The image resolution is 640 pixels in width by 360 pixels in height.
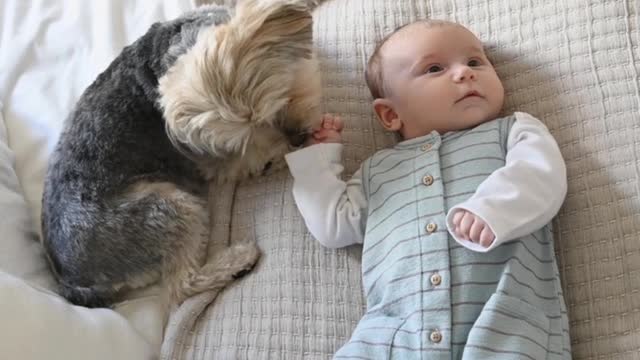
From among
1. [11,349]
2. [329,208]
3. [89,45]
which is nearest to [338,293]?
[329,208]

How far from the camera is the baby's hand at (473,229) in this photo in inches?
51.4

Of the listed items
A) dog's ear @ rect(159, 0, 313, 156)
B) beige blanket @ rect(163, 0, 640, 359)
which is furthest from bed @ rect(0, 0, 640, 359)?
dog's ear @ rect(159, 0, 313, 156)

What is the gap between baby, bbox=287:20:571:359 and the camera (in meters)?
1.31

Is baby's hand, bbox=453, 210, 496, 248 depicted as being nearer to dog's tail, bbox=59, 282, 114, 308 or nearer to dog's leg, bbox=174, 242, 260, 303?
dog's leg, bbox=174, 242, 260, 303

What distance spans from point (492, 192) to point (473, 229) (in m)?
0.08

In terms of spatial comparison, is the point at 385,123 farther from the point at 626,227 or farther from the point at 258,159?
the point at 626,227

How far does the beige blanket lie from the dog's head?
160 mm

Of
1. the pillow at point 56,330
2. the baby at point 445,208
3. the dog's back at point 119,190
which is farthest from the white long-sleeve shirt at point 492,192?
the pillow at point 56,330

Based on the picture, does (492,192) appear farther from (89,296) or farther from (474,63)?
(89,296)

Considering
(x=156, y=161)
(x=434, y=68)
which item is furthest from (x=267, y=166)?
(x=434, y=68)

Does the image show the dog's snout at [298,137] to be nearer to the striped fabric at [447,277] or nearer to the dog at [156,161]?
the dog at [156,161]

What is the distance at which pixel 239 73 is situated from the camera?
4.67ft

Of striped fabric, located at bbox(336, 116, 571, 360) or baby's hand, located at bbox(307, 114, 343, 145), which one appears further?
baby's hand, located at bbox(307, 114, 343, 145)

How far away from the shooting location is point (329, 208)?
1.54 m
